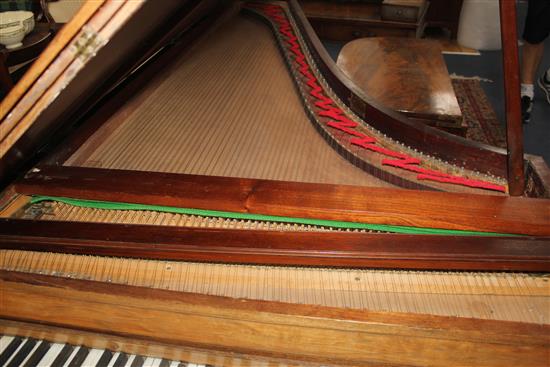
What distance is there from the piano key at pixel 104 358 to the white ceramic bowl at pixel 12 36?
145 inches

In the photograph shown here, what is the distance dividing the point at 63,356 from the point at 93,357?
0.10m

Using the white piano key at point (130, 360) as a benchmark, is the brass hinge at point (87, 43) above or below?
above

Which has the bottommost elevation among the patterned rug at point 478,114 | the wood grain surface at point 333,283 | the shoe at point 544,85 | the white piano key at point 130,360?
the patterned rug at point 478,114

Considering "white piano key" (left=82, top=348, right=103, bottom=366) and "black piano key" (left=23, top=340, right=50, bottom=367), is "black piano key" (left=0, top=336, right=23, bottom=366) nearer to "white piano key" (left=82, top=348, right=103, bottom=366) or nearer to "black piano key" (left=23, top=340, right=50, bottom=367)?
"black piano key" (left=23, top=340, right=50, bottom=367)

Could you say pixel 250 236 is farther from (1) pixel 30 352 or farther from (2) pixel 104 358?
(1) pixel 30 352

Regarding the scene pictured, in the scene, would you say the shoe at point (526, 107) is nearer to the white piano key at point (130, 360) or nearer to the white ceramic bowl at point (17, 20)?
the white piano key at point (130, 360)

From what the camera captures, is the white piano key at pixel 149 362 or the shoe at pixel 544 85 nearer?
the white piano key at pixel 149 362

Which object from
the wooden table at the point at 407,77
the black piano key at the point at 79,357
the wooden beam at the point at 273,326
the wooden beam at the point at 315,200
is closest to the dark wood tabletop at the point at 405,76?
the wooden table at the point at 407,77

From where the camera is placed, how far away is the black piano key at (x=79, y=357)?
4.60ft

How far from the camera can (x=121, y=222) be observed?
60.8 inches

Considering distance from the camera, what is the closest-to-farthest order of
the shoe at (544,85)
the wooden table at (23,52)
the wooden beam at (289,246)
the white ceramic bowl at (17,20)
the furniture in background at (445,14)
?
the wooden beam at (289,246) < the wooden table at (23,52) < the white ceramic bowl at (17,20) < the shoe at (544,85) < the furniture in background at (445,14)

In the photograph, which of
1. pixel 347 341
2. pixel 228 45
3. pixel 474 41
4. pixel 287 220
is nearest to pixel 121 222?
pixel 287 220

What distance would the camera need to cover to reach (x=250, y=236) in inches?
52.9

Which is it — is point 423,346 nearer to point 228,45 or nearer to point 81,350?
point 81,350
